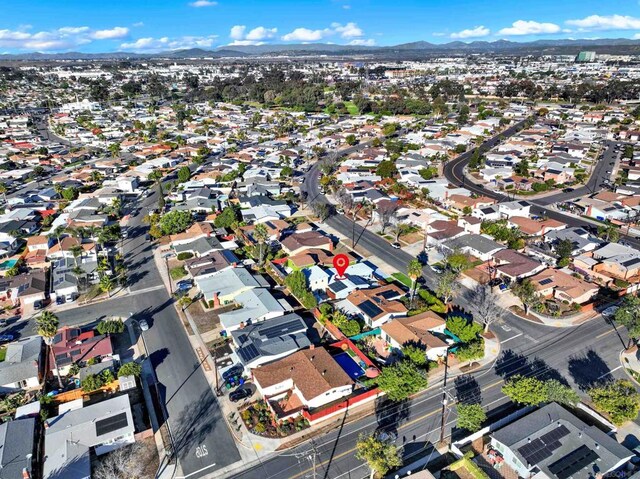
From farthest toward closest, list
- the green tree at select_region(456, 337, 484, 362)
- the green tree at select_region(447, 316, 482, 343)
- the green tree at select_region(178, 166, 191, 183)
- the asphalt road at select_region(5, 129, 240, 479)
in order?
the green tree at select_region(178, 166, 191, 183) < the green tree at select_region(447, 316, 482, 343) < the green tree at select_region(456, 337, 484, 362) < the asphalt road at select_region(5, 129, 240, 479)

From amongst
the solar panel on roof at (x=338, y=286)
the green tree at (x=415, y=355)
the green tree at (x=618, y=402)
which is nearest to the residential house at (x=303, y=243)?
the solar panel on roof at (x=338, y=286)

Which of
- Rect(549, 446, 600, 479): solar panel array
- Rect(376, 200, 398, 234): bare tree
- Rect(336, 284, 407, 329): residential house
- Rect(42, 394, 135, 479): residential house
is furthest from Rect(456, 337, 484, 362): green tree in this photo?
Rect(376, 200, 398, 234): bare tree

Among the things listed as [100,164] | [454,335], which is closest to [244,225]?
[454,335]

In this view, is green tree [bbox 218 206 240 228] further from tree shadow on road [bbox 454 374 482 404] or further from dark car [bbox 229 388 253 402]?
tree shadow on road [bbox 454 374 482 404]

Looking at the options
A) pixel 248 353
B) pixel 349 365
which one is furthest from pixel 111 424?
pixel 349 365

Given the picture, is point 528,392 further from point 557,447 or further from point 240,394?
point 240,394

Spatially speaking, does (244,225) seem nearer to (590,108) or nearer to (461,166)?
(461,166)
